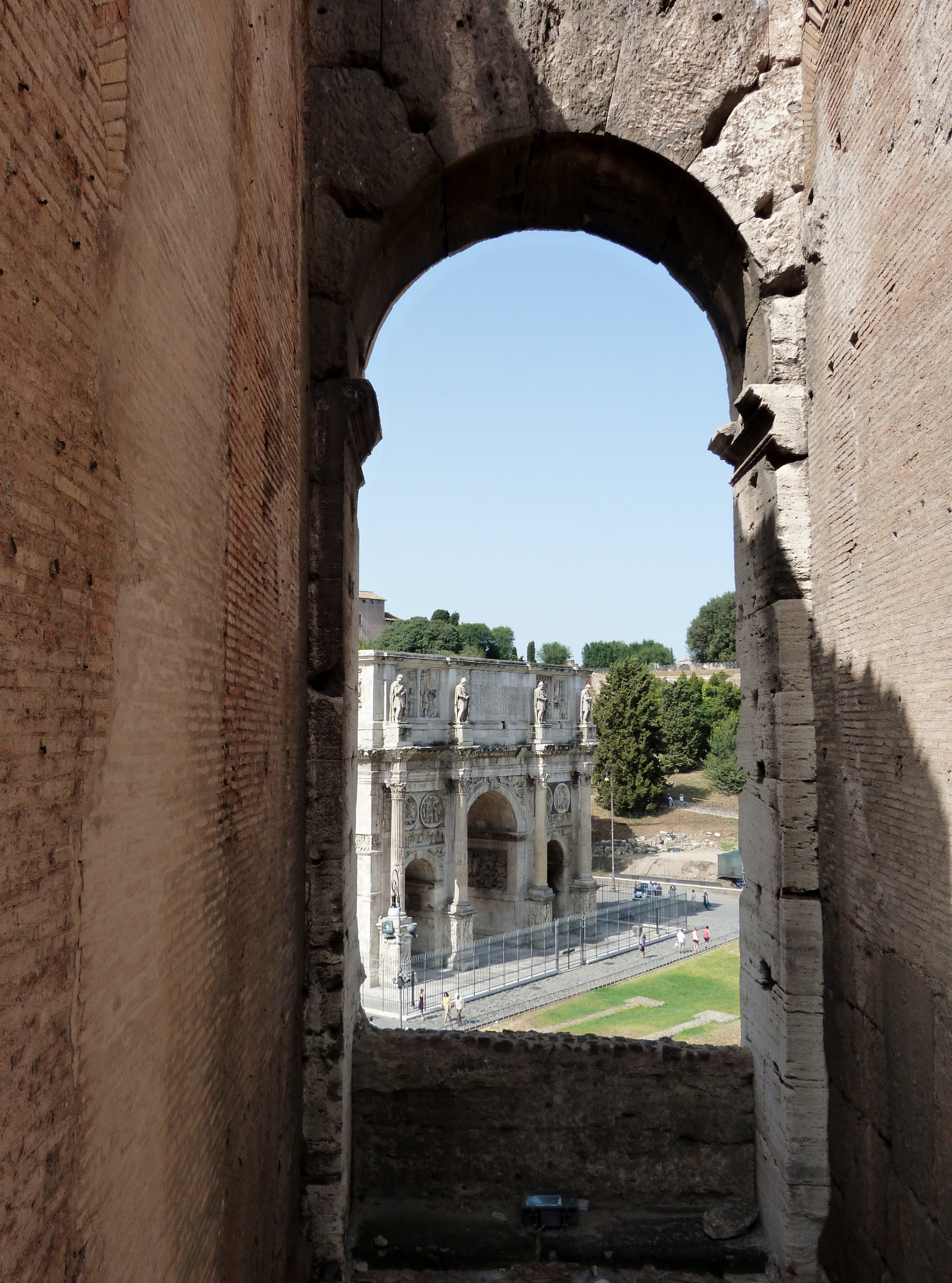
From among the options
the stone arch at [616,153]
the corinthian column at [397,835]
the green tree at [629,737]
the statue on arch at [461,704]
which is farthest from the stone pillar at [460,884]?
the stone arch at [616,153]

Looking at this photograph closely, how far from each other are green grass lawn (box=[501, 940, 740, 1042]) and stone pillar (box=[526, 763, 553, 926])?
189 inches

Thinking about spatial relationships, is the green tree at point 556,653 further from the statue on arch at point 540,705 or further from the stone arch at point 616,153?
the stone arch at point 616,153

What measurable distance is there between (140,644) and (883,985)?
3.52 metres

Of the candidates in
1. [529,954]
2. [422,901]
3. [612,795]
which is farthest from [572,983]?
[612,795]

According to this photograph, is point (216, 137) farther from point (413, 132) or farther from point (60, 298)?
point (413, 132)

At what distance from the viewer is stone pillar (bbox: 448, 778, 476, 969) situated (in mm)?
25484

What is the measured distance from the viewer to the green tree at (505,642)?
65375 mm

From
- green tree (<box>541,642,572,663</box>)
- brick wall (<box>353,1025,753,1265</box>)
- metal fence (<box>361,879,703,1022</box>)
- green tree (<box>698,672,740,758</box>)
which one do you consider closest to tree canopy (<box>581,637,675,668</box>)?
green tree (<box>541,642,572,663</box>)

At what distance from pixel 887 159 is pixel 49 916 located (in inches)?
170

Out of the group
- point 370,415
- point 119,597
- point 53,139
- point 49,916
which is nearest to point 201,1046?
point 49,916

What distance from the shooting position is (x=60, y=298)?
6.01 ft

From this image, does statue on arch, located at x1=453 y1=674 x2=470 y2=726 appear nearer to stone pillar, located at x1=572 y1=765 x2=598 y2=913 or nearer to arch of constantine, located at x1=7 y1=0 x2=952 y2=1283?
stone pillar, located at x1=572 y1=765 x2=598 y2=913

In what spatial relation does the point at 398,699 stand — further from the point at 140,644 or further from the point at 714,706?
the point at 714,706

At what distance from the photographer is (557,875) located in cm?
3088
